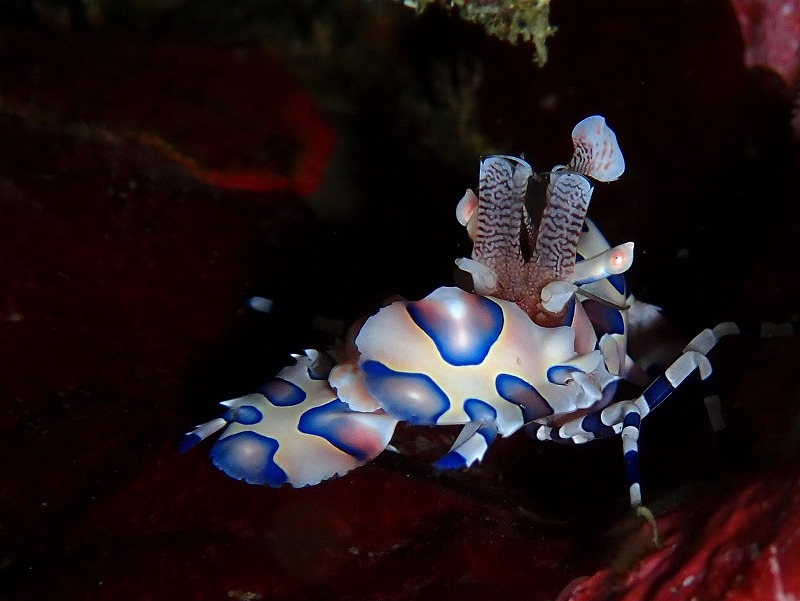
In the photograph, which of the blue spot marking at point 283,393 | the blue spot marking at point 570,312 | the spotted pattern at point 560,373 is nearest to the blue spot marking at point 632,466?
the spotted pattern at point 560,373

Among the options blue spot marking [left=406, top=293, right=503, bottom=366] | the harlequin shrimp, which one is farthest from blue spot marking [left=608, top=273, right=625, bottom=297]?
blue spot marking [left=406, top=293, right=503, bottom=366]

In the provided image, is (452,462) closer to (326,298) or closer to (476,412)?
(476,412)

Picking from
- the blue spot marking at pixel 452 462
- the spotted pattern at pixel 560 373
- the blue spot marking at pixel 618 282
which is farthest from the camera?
the blue spot marking at pixel 618 282

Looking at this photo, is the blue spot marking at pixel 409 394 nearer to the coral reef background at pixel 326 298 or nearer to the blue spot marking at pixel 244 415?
the coral reef background at pixel 326 298

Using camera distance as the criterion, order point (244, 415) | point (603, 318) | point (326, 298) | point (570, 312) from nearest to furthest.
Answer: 1. point (570, 312)
2. point (244, 415)
3. point (603, 318)
4. point (326, 298)

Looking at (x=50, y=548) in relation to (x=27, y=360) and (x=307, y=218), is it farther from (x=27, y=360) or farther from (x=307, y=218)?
(x=307, y=218)

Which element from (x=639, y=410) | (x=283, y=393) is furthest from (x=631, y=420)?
(x=283, y=393)
